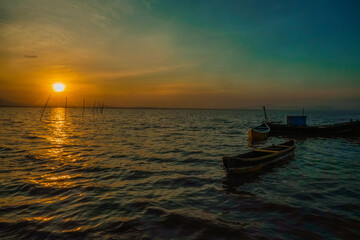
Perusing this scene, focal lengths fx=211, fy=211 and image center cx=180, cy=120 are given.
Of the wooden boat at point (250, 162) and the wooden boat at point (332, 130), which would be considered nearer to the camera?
the wooden boat at point (250, 162)

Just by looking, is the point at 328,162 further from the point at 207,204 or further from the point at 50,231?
the point at 50,231

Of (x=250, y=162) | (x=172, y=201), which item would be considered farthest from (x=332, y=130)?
(x=172, y=201)

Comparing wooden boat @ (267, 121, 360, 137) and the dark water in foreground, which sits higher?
wooden boat @ (267, 121, 360, 137)

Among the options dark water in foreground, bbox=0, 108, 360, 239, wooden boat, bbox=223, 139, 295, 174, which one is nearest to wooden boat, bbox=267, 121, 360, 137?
dark water in foreground, bbox=0, 108, 360, 239

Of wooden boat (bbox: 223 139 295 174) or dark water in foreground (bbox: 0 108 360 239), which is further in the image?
wooden boat (bbox: 223 139 295 174)

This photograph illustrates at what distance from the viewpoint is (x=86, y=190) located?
9.86 m

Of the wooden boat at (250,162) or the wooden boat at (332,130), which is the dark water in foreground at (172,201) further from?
the wooden boat at (332,130)

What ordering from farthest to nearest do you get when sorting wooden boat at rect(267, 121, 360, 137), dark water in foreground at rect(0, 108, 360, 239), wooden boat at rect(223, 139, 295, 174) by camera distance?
wooden boat at rect(267, 121, 360, 137)
wooden boat at rect(223, 139, 295, 174)
dark water in foreground at rect(0, 108, 360, 239)

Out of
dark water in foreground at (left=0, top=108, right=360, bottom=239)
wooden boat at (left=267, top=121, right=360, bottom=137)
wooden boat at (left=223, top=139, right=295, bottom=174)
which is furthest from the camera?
wooden boat at (left=267, top=121, right=360, bottom=137)

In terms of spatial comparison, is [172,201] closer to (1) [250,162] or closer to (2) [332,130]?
(1) [250,162]

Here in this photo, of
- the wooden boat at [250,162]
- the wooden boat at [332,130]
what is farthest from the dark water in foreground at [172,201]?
the wooden boat at [332,130]

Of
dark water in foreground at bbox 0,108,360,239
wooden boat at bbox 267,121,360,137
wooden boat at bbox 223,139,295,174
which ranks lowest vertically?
dark water in foreground at bbox 0,108,360,239

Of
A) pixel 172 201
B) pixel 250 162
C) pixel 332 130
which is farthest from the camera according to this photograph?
pixel 332 130

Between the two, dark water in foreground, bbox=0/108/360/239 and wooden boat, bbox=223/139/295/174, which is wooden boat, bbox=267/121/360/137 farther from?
wooden boat, bbox=223/139/295/174
